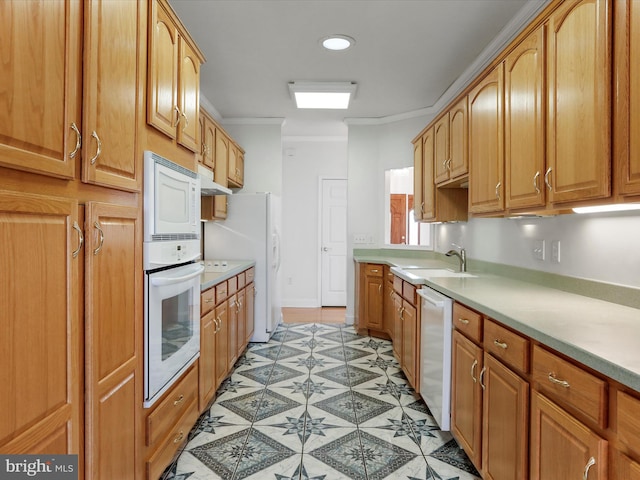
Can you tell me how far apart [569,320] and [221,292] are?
2.20 metres

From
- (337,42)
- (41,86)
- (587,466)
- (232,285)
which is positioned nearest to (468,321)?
(587,466)

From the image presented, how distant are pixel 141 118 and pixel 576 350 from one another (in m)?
1.65

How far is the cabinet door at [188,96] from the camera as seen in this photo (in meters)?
2.04

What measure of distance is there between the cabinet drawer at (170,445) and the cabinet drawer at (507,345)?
1479 millimetres

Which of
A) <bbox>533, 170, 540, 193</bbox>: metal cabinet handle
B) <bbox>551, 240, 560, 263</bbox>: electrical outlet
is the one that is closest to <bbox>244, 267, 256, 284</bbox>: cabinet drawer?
<bbox>551, 240, 560, 263</bbox>: electrical outlet

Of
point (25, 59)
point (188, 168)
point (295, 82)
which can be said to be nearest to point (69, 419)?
point (25, 59)

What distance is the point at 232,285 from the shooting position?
339 centimetres

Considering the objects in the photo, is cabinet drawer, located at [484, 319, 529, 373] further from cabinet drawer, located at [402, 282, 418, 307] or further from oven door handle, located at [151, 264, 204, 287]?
oven door handle, located at [151, 264, 204, 287]

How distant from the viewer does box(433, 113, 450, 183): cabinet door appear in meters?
3.26

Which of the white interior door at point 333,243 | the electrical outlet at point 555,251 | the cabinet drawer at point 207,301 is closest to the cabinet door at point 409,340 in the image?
the electrical outlet at point 555,251

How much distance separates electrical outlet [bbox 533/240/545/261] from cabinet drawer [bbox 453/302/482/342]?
630 millimetres

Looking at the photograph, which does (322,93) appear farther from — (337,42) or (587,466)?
(587,466)

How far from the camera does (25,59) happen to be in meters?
0.97

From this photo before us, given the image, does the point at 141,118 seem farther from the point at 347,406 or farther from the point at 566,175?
the point at 347,406
